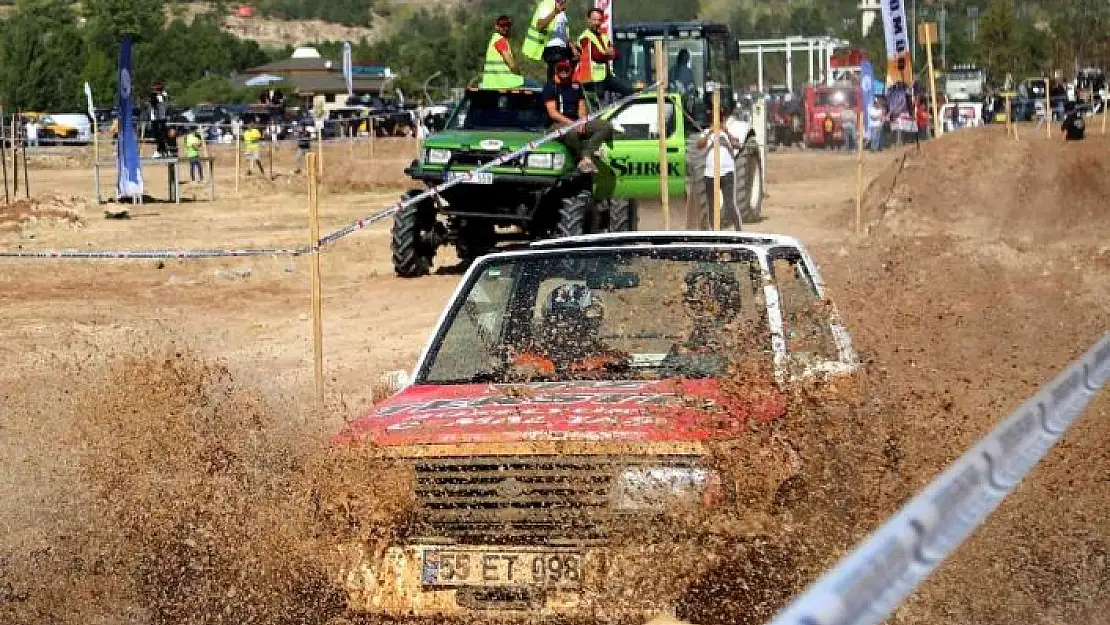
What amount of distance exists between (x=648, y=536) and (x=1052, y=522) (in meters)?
2.06

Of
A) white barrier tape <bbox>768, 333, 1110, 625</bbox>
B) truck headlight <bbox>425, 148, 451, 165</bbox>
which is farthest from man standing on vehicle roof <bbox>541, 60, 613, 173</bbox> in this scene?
white barrier tape <bbox>768, 333, 1110, 625</bbox>

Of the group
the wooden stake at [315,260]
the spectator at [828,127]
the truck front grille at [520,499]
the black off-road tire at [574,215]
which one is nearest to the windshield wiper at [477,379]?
the truck front grille at [520,499]

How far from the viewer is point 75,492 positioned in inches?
286

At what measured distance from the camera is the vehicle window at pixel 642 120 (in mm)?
17438

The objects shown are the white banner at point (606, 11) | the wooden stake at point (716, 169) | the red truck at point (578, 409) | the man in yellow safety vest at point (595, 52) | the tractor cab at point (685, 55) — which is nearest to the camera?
the red truck at point (578, 409)

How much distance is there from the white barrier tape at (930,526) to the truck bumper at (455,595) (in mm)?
1372

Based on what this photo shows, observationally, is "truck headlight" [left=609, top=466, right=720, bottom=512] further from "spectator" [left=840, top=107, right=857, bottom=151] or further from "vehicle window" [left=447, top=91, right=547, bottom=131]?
"spectator" [left=840, top=107, right=857, bottom=151]

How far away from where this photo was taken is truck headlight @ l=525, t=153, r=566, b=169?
1516 cm

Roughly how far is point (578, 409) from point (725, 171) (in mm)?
14686

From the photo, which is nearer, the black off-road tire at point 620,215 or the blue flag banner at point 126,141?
the black off-road tire at point 620,215

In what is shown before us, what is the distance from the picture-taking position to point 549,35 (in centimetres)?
1641

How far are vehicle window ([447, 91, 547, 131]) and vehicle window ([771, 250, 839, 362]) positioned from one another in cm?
955

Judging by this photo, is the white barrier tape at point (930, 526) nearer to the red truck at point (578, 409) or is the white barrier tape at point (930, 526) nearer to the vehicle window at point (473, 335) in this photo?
the red truck at point (578, 409)

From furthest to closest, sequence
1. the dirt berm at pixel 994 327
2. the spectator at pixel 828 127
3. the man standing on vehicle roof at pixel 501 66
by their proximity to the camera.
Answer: the spectator at pixel 828 127 < the man standing on vehicle roof at pixel 501 66 < the dirt berm at pixel 994 327
